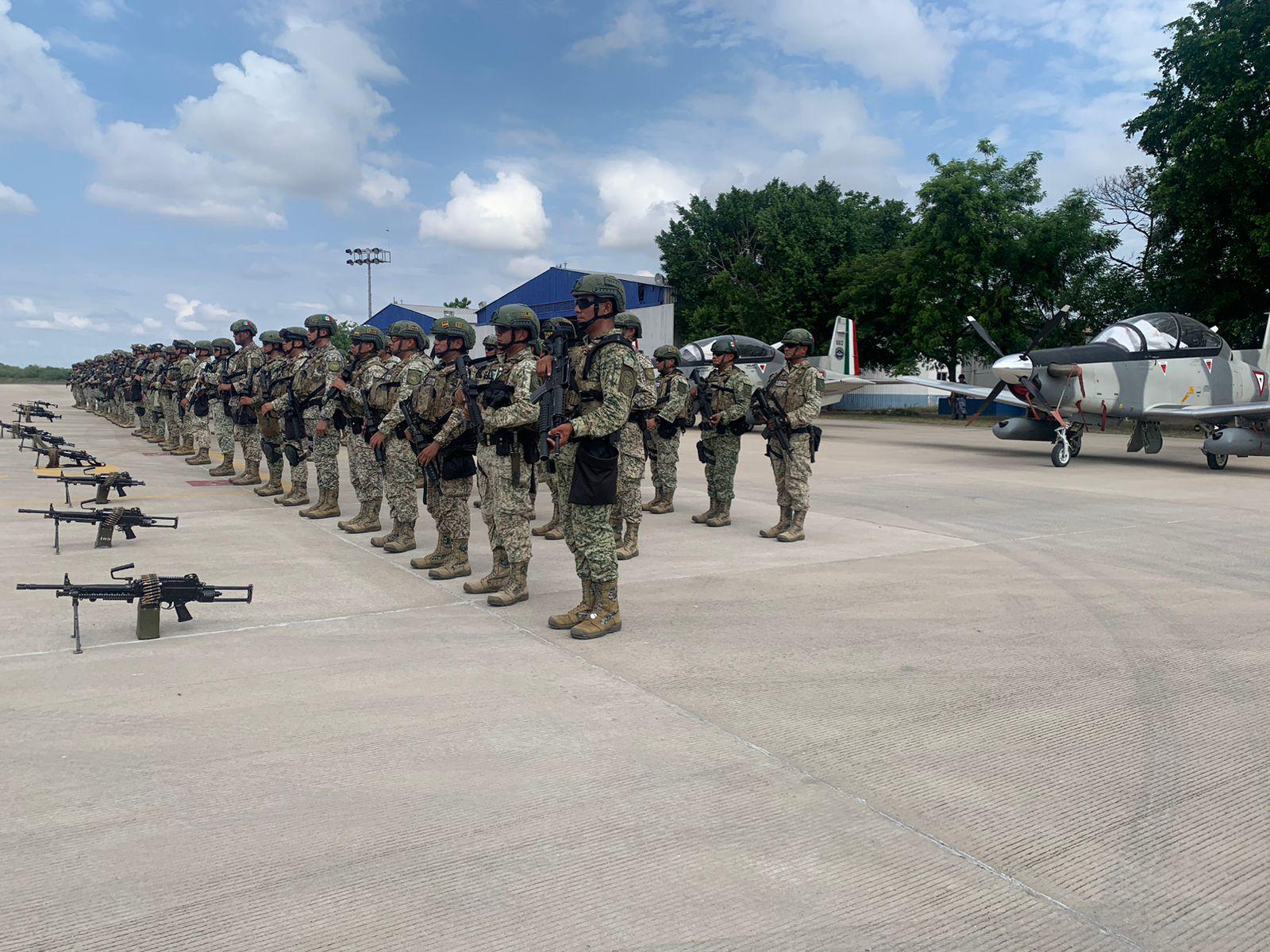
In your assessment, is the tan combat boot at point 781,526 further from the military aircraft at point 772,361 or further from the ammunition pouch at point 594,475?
the ammunition pouch at point 594,475

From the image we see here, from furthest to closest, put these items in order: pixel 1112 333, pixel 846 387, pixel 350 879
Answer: pixel 846 387 < pixel 1112 333 < pixel 350 879

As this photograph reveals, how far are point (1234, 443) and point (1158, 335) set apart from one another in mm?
2505

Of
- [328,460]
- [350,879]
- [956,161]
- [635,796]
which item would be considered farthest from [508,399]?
[956,161]

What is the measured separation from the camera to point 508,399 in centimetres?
577

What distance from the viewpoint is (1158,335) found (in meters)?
16.0

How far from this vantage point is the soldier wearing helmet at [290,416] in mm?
9547

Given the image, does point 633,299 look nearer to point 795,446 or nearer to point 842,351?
point 842,351

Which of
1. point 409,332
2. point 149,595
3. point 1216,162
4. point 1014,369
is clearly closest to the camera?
point 149,595

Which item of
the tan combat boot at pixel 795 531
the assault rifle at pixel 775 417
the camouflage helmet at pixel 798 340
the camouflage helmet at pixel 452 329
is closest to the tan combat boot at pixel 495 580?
the camouflage helmet at pixel 452 329

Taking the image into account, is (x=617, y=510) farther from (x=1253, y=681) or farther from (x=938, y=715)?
(x=1253, y=681)

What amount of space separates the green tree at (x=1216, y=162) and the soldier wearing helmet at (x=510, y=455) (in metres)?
25.1

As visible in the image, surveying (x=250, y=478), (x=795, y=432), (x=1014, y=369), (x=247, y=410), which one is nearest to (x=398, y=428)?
(x=795, y=432)

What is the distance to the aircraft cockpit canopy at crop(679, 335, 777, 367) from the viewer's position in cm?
2184

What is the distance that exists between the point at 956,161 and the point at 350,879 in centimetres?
3544
